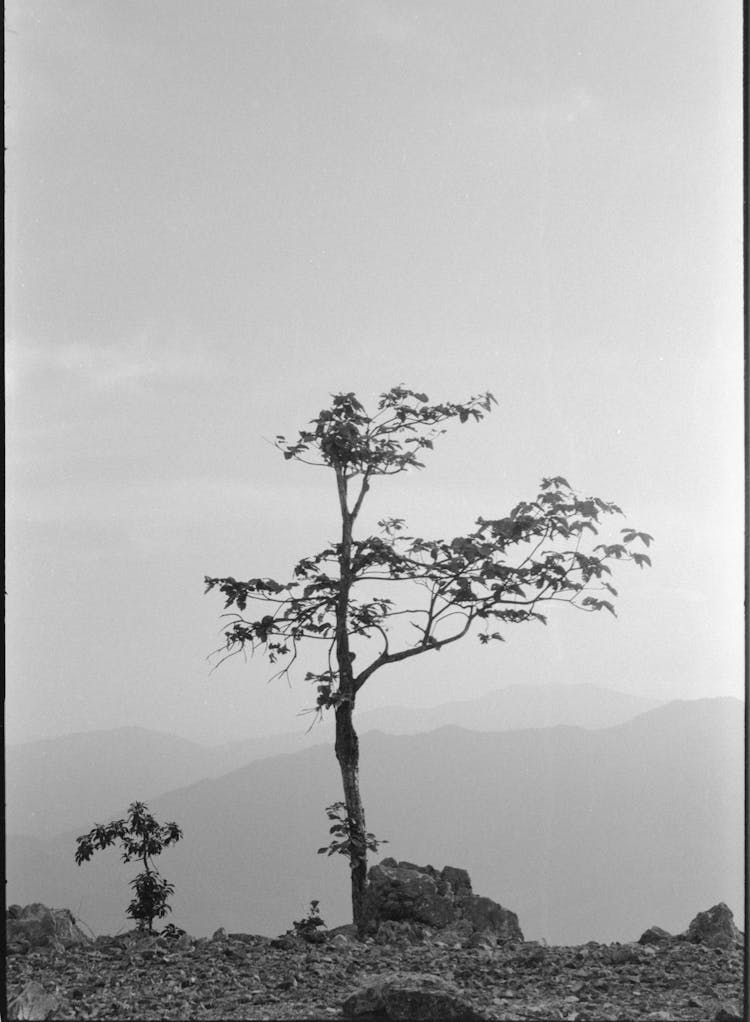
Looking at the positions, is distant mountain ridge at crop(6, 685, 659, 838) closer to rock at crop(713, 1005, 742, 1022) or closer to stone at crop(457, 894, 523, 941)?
stone at crop(457, 894, 523, 941)

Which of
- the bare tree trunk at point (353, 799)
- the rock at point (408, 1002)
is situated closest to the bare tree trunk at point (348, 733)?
the bare tree trunk at point (353, 799)

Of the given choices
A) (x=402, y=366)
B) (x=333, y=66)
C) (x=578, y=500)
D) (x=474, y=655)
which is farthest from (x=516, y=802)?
(x=333, y=66)

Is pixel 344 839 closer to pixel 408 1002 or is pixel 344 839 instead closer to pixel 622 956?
pixel 622 956

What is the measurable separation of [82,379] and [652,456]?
1565 millimetres

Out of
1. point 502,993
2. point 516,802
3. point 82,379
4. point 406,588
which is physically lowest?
point 502,993

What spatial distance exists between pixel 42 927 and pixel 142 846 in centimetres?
50

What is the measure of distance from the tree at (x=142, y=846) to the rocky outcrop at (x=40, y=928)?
0.98 feet

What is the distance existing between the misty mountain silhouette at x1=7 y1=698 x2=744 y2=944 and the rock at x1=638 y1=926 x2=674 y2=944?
8 cm

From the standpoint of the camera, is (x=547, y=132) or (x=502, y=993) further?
(x=547, y=132)

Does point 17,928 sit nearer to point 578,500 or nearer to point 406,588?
point 406,588

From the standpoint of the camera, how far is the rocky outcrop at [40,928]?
2.42 metres

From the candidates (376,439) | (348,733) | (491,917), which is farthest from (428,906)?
(376,439)

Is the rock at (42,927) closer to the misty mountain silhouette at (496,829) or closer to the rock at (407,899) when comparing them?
the misty mountain silhouette at (496,829)

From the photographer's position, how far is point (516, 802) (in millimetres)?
2891
